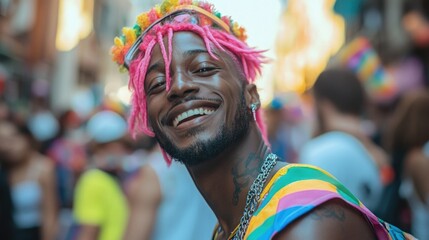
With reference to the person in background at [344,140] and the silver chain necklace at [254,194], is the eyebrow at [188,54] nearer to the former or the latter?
the silver chain necklace at [254,194]

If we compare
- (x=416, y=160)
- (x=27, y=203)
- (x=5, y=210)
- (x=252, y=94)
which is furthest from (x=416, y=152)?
(x=27, y=203)

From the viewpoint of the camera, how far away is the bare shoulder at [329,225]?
171 cm

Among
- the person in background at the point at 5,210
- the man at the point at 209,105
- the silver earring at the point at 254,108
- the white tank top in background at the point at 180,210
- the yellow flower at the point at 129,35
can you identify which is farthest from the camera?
the person in background at the point at 5,210

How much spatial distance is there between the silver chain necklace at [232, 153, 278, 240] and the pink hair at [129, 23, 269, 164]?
42 cm

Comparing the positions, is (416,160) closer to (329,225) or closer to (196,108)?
(196,108)

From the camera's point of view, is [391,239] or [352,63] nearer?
[391,239]

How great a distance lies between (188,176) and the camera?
392 cm

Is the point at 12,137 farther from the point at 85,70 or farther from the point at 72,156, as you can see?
the point at 85,70

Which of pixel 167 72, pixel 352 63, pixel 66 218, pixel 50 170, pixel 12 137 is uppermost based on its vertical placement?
pixel 167 72

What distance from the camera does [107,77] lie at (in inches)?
1320

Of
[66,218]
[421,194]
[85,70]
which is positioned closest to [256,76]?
[421,194]

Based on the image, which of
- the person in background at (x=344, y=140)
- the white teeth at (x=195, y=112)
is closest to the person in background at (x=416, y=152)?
the person in background at (x=344, y=140)

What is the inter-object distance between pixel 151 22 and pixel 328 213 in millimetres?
1134

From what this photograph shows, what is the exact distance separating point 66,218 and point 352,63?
4.51 m
